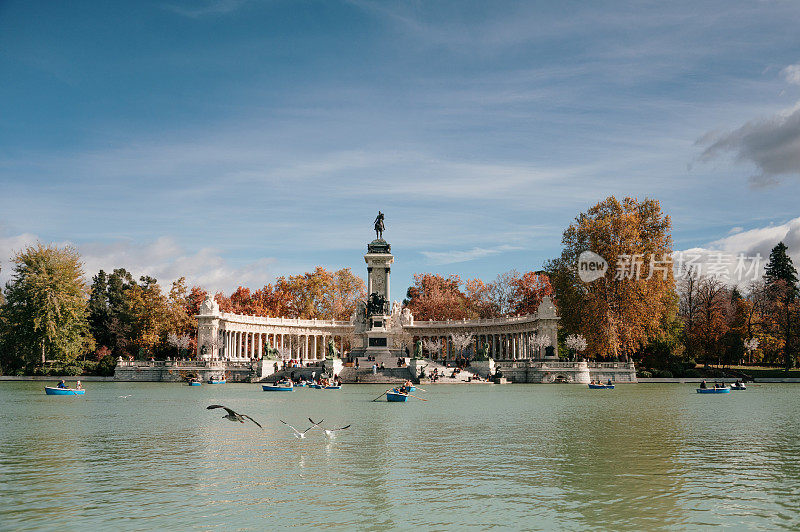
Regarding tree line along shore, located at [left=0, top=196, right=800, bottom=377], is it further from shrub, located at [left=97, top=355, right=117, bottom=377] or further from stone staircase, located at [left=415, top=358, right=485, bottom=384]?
stone staircase, located at [left=415, top=358, right=485, bottom=384]

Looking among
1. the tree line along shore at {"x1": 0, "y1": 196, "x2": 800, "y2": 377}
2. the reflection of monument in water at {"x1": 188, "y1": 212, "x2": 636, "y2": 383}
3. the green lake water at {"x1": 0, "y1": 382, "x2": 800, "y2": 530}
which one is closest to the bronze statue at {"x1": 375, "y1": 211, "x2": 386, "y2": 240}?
the reflection of monument in water at {"x1": 188, "y1": 212, "x2": 636, "y2": 383}

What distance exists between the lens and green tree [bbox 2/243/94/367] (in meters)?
73.2

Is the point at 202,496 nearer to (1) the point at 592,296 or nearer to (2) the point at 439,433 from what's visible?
(2) the point at 439,433

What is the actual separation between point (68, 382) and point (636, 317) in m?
57.3

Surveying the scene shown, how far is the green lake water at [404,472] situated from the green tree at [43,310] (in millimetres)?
45033

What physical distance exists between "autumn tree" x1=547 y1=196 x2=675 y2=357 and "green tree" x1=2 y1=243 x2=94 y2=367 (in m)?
54.4

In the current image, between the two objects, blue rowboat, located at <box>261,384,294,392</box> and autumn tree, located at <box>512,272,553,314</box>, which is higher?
autumn tree, located at <box>512,272,553,314</box>

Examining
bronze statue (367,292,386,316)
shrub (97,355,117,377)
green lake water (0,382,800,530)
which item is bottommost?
green lake water (0,382,800,530)

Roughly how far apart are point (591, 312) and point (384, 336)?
27.0 metres

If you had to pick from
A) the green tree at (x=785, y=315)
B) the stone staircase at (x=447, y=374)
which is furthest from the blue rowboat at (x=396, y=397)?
the green tree at (x=785, y=315)

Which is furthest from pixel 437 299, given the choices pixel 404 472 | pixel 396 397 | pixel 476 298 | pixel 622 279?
pixel 404 472

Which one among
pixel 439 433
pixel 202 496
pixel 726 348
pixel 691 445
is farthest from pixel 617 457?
pixel 726 348

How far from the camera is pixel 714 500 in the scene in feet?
49.6

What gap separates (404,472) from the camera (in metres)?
18.2
